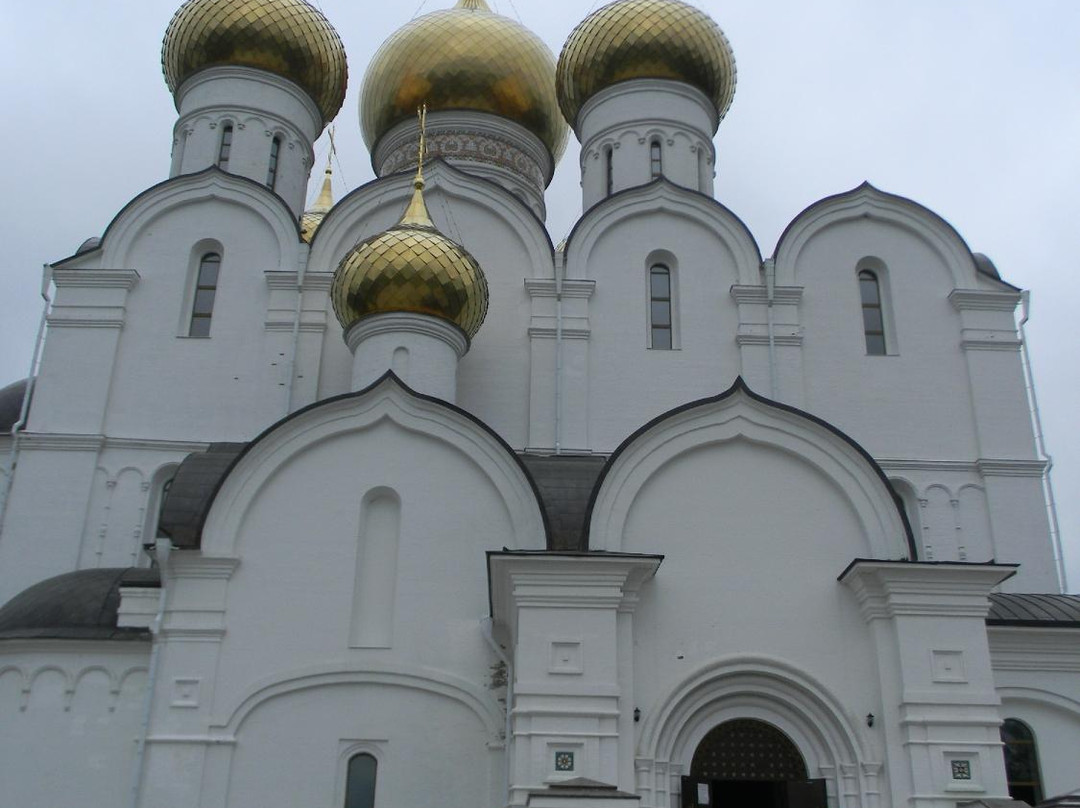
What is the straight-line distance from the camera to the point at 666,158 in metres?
13.3

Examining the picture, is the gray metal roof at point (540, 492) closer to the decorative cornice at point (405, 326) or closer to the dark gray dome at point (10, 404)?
the decorative cornice at point (405, 326)

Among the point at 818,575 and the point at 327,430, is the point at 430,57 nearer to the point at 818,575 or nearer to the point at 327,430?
the point at 327,430

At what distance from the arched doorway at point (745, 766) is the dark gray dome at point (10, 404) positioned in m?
8.75

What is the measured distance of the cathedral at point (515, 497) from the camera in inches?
283

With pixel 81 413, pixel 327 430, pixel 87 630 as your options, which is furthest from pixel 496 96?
pixel 87 630

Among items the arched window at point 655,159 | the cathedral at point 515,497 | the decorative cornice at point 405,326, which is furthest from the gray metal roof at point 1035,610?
the arched window at point 655,159

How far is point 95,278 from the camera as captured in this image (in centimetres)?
1130

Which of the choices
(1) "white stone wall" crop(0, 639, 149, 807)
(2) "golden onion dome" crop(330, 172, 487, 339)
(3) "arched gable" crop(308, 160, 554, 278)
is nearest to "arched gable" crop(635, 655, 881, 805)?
(1) "white stone wall" crop(0, 639, 149, 807)

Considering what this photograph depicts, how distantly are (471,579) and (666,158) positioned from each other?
679cm

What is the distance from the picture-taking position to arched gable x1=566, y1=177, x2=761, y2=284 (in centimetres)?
1165

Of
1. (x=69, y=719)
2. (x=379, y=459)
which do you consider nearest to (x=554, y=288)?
(x=379, y=459)

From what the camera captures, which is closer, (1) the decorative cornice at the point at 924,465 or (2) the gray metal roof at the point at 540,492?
(2) the gray metal roof at the point at 540,492

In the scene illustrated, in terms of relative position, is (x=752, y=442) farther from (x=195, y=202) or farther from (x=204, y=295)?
(x=195, y=202)

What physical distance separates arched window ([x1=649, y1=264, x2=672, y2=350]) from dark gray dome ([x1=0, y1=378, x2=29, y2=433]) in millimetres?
6735
